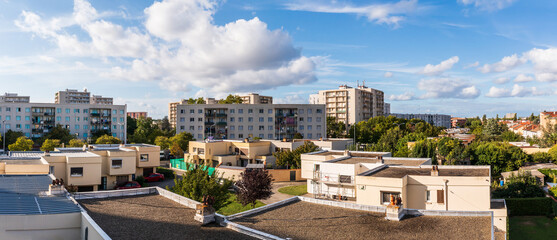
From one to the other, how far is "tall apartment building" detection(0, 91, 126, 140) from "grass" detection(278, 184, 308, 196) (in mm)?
57597

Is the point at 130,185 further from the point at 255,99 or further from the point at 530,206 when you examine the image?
the point at 255,99

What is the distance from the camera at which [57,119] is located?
82438mm

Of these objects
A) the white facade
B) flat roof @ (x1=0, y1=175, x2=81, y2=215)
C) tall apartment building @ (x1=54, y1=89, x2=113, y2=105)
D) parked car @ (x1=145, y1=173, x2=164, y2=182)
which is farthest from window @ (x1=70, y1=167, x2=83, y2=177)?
tall apartment building @ (x1=54, y1=89, x2=113, y2=105)

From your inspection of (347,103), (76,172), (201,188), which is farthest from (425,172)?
(347,103)

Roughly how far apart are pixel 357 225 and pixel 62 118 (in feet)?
279

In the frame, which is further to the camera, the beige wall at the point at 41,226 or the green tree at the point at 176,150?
the green tree at the point at 176,150

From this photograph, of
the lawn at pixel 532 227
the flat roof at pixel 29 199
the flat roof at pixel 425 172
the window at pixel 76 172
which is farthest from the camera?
the window at pixel 76 172

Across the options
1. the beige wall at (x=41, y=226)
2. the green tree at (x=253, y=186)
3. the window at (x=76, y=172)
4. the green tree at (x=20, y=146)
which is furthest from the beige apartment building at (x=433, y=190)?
the green tree at (x=20, y=146)

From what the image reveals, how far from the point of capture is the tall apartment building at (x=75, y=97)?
510ft

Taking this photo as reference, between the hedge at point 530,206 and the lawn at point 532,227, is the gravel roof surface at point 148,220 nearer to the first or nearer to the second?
the lawn at point 532,227

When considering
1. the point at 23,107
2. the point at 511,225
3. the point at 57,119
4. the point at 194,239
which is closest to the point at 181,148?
the point at 57,119

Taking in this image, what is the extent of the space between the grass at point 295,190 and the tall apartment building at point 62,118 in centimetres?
5760

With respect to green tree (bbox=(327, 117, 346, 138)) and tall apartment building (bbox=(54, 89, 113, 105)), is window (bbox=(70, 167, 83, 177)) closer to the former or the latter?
green tree (bbox=(327, 117, 346, 138))

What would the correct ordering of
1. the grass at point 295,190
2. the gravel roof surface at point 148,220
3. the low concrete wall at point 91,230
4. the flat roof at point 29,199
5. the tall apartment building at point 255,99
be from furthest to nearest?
the tall apartment building at point 255,99 → the grass at point 295,190 → the flat roof at point 29,199 → the gravel roof surface at point 148,220 → the low concrete wall at point 91,230
